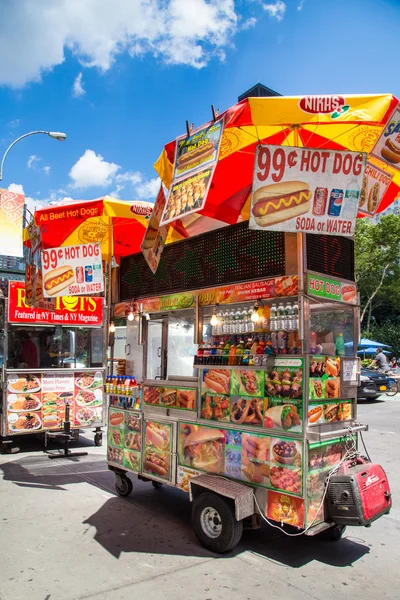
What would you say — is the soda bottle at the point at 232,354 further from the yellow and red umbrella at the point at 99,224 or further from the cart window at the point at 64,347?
the cart window at the point at 64,347

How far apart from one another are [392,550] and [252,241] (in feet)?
11.6

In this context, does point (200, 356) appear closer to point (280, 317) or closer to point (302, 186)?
point (280, 317)

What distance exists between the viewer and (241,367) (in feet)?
15.5

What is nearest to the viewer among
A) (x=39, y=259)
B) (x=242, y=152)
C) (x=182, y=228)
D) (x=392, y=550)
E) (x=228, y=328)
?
(x=392, y=550)

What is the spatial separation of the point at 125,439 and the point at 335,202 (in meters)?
4.15

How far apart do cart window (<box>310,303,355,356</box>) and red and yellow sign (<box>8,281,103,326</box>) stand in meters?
5.71

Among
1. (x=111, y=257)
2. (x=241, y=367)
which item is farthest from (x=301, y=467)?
(x=111, y=257)

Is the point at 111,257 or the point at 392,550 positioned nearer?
the point at 392,550

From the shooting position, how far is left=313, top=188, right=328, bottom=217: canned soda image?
4.13 m

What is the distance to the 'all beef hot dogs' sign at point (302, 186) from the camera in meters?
4.12

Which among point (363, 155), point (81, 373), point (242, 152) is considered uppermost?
→ point (242, 152)

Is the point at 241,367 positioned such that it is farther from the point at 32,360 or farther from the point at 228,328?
the point at 32,360

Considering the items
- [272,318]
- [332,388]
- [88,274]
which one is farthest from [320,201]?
[88,274]

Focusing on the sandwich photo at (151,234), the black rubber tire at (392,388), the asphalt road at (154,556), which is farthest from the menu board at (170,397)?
the black rubber tire at (392,388)
